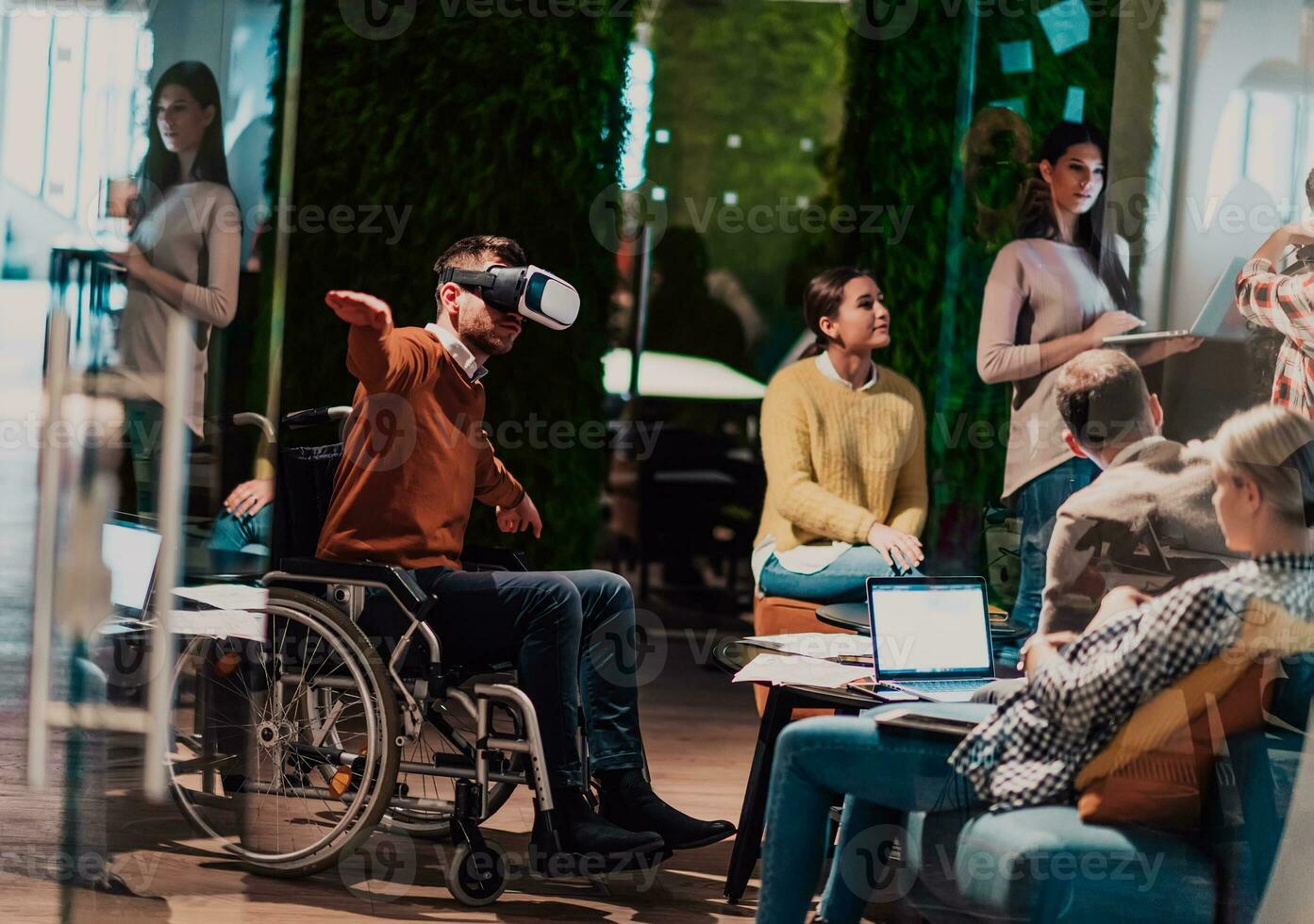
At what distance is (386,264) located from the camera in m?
4.58

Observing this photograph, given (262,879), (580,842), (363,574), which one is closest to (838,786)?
(580,842)

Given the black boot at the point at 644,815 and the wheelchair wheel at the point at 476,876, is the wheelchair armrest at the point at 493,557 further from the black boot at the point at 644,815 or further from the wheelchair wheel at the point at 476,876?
the wheelchair wheel at the point at 476,876

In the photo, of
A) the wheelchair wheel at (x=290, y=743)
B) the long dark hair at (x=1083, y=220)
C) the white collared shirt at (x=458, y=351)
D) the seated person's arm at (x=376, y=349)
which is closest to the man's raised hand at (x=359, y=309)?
the seated person's arm at (x=376, y=349)

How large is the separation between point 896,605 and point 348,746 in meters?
1.14

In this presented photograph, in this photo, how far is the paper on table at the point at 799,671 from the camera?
2.38m

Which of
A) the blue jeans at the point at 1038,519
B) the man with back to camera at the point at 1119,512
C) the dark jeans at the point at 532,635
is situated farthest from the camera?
the blue jeans at the point at 1038,519

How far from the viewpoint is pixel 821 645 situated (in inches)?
106

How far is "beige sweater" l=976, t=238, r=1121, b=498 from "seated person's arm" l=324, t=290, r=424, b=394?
1.66 metres

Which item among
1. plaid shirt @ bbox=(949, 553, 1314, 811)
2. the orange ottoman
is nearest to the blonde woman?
plaid shirt @ bbox=(949, 553, 1314, 811)

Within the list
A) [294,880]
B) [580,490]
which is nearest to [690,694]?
[580,490]

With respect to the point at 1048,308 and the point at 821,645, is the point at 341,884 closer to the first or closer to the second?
the point at 821,645

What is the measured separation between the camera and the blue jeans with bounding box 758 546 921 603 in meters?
3.51

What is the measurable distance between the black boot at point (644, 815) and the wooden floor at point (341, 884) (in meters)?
0.12

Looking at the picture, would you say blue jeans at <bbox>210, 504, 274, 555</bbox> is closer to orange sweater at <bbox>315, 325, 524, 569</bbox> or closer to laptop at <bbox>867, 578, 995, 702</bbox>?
orange sweater at <bbox>315, 325, 524, 569</bbox>
